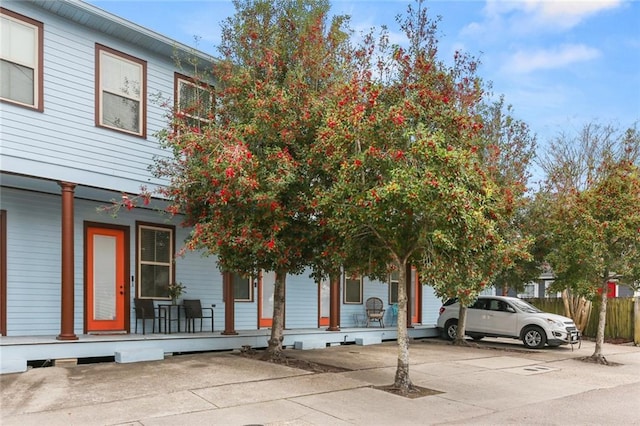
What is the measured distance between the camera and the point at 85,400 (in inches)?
288

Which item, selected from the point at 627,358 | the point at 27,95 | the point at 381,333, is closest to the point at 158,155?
the point at 27,95

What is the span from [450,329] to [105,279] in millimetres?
10424

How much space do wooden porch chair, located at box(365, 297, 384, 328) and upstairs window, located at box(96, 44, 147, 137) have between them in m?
8.96

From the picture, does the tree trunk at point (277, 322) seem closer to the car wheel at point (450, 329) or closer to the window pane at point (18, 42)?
the window pane at point (18, 42)

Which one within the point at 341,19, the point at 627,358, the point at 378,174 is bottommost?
the point at 627,358

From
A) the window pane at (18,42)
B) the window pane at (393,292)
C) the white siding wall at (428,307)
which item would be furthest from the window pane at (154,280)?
the white siding wall at (428,307)

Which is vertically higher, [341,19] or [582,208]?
[341,19]

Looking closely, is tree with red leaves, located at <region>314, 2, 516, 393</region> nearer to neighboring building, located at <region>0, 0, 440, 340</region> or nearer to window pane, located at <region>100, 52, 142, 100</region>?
neighboring building, located at <region>0, 0, 440, 340</region>

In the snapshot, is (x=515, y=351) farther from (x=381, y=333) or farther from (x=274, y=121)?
(x=274, y=121)

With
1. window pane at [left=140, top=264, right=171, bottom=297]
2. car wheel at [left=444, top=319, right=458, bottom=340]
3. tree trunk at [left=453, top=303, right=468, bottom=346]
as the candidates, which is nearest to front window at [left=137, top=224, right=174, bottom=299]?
window pane at [left=140, top=264, right=171, bottom=297]

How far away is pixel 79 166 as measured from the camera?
1059cm

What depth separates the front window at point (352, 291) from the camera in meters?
17.3

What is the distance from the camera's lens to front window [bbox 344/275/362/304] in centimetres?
1734

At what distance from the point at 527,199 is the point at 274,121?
8.72 m
